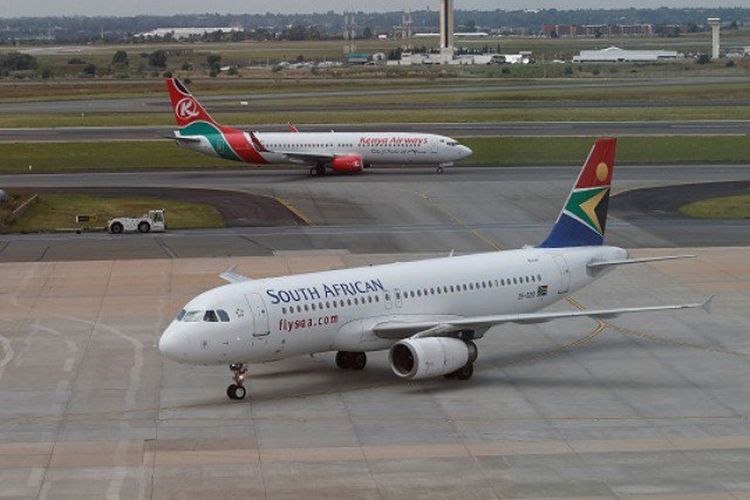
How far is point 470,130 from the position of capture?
135 meters

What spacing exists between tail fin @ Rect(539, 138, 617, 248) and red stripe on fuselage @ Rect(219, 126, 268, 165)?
2256 inches

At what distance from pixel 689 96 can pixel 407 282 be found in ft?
425

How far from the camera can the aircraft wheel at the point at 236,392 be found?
144 ft

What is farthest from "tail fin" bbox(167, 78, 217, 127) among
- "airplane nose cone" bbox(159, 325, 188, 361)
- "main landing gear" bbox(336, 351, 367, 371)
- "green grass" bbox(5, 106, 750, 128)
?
"airplane nose cone" bbox(159, 325, 188, 361)

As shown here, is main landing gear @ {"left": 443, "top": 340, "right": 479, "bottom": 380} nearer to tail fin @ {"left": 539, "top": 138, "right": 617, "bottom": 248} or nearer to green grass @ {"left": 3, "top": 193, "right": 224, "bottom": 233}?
tail fin @ {"left": 539, "top": 138, "right": 617, "bottom": 248}

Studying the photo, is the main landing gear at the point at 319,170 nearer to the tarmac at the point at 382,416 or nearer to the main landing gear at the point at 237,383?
the tarmac at the point at 382,416

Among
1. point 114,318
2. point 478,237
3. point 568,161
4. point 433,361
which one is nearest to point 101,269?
point 114,318

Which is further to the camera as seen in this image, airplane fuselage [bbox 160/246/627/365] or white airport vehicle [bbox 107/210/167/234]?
white airport vehicle [bbox 107/210/167/234]

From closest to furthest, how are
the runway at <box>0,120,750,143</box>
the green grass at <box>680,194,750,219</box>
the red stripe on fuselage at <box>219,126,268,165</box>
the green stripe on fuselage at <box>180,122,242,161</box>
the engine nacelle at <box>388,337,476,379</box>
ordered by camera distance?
1. the engine nacelle at <box>388,337,476,379</box>
2. the green grass at <box>680,194,750,219</box>
3. the red stripe on fuselage at <box>219,126,268,165</box>
4. the green stripe on fuselage at <box>180,122,242,161</box>
5. the runway at <box>0,120,750,143</box>

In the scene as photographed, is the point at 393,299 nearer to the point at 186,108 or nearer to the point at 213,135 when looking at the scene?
the point at 213,135

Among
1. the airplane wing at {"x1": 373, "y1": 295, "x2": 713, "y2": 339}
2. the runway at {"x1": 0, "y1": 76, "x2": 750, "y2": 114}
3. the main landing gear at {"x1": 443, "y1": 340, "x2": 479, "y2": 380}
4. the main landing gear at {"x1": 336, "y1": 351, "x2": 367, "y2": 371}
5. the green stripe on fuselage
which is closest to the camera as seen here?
the airplane wing at {"x1": 373, "y1": 295, "x2": 713, "y2": 339}

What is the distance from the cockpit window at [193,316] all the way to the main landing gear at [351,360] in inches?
250

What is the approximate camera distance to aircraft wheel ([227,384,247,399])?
4378 cm

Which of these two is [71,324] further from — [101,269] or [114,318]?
[101,269]
